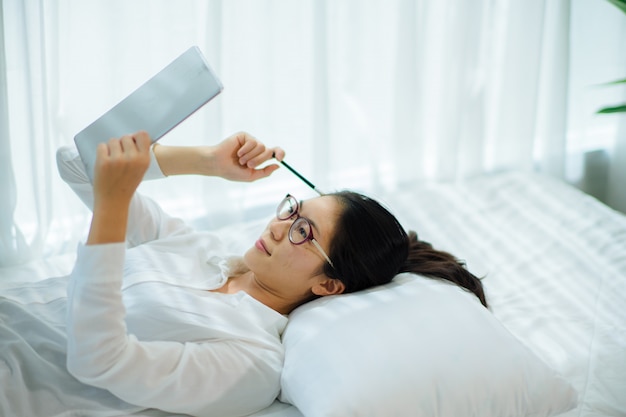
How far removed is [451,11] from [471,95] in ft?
1.00

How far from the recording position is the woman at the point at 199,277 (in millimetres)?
1110

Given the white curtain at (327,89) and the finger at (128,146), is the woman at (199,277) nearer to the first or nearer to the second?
the finger at (128,146)

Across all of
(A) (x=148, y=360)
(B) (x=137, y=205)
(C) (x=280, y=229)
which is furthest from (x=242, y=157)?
(A) (x=148, y=360)

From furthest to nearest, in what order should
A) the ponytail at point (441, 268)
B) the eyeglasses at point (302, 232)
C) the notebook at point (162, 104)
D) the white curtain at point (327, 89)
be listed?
the white curtain at point (327, 89) → the ponytail at point (441, 268) → the eyeglasses at point (302, 232) → the notebook at point (162, 104)

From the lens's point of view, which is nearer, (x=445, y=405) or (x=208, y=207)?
(x=445, y=405)

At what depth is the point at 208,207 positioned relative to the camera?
6.91ft

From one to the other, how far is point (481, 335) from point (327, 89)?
1.06 metres

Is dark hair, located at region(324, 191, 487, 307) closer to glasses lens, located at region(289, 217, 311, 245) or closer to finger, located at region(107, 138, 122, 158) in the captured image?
glasses lens, located at region(289, 217, 311, 245)

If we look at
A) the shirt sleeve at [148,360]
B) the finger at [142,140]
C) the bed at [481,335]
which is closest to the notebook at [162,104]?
the finger at [142,140]

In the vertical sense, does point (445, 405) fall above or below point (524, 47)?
below

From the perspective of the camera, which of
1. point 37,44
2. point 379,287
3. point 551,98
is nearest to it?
point 379,287

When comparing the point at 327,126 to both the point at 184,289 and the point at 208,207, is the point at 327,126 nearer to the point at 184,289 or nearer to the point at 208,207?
the point at 208,207

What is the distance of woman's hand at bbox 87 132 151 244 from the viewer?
3.52ft

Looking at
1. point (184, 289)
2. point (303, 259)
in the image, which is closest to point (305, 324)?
point (303, 259)
